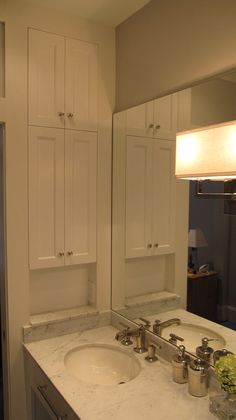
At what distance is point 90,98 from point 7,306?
1.34m

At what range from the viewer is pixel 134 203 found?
2.20m

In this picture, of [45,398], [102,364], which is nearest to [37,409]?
[45,398]

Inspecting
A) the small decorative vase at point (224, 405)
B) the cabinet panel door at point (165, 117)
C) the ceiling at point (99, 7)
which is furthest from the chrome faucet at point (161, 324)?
the ceiling at point (99, 7)

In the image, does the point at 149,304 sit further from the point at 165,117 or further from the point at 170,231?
the point at 165,117

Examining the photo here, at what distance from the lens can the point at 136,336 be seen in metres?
2.00

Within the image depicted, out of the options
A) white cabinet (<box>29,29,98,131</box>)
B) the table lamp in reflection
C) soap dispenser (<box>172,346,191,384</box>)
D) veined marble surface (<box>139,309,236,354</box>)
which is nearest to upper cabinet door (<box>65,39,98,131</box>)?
white cabinet (<box>29,29,98,131</box>)

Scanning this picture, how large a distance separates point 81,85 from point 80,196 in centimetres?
68

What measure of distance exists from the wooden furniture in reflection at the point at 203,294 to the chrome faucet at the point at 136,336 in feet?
1.15

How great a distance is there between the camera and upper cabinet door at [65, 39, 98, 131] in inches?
83.3

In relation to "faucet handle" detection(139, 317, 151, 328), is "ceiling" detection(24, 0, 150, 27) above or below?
above

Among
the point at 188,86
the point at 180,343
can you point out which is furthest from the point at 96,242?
the point at 188,86

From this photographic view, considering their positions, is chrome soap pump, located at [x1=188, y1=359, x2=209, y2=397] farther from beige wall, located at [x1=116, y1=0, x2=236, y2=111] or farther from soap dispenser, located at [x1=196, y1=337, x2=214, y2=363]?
beige wall, located at [x1=116, y1=0, x2=236, y2=111]

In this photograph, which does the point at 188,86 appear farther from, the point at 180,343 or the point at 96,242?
the point at 180,343

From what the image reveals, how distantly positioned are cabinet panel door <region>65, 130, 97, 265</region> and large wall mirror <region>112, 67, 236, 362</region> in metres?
0.16
